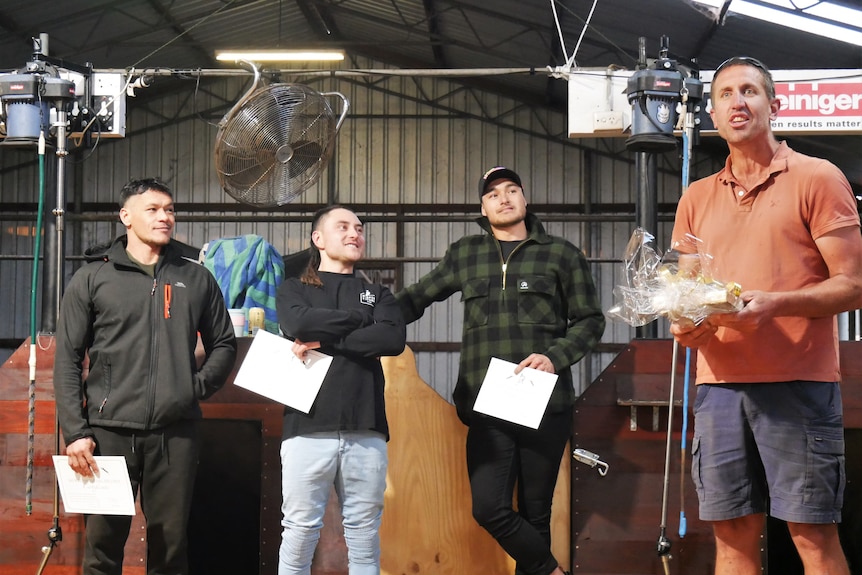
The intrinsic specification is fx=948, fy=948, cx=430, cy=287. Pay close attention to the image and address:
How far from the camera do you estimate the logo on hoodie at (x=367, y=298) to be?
3.36 meters

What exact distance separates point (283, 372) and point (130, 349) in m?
0.51

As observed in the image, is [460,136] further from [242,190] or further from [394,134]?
[242,190]

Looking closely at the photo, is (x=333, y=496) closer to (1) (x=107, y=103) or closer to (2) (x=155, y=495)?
(2) (x=155, y=495)

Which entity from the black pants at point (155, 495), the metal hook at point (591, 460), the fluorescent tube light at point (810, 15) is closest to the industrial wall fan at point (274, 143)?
the black pants at point (155, 495)

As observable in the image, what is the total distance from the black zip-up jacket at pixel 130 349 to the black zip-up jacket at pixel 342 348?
12.2 inches

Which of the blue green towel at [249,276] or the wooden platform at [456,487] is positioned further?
the blue green towel at [249,276]

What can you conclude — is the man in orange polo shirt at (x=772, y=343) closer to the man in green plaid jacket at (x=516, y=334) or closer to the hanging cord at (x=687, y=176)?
the hanging cord at (x=687, y=176)

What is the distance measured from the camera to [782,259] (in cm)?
216

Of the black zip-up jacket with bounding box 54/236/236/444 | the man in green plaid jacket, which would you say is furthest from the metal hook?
the black zip-up jacket with bounding box 54/236/236/444

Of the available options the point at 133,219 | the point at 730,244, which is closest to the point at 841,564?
the point at 730,244

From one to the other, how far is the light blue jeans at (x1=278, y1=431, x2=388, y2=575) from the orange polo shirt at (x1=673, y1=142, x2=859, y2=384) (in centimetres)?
132

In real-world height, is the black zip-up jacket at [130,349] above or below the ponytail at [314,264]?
below

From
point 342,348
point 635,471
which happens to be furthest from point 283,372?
point 635,471

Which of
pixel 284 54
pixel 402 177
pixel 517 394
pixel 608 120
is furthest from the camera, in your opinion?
pixel 402 177
